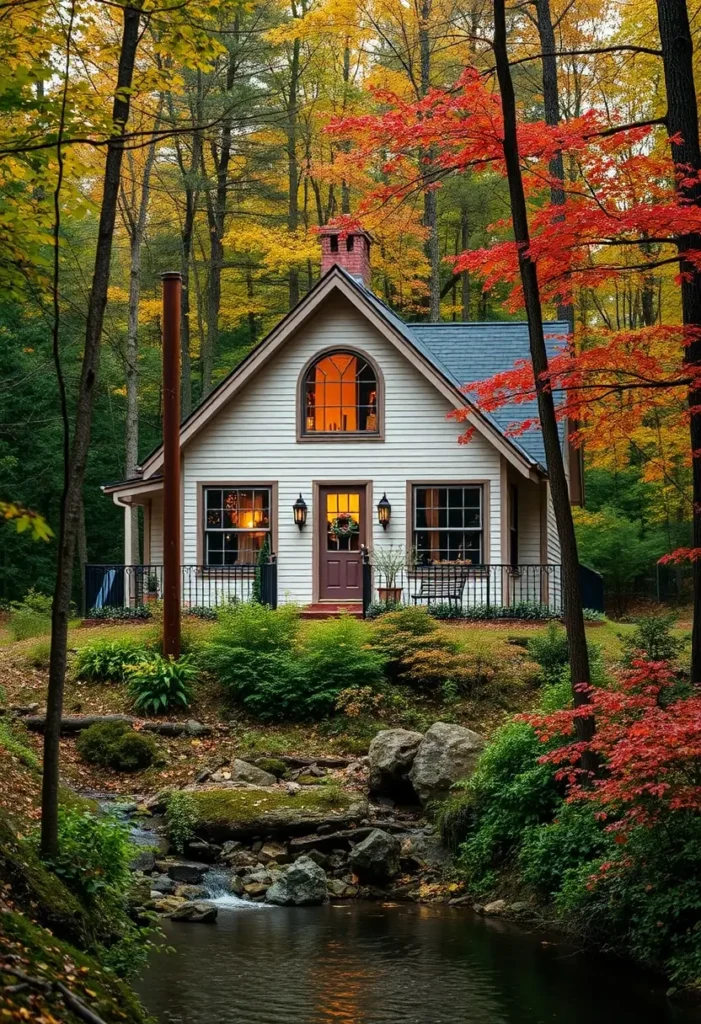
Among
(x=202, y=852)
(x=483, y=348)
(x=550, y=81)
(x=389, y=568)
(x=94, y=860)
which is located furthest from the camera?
(x=550, y=81)

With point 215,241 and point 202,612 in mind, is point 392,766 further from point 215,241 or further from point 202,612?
point 215,241

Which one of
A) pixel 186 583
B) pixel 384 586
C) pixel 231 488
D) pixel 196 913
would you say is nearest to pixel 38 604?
pixel 186 583

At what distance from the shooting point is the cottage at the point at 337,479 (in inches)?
884

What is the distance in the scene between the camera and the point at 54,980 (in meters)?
5.43

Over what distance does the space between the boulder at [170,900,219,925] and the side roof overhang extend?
12.1 m

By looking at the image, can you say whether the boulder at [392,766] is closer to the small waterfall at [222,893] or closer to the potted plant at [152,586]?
the small waterfall at [222,893]

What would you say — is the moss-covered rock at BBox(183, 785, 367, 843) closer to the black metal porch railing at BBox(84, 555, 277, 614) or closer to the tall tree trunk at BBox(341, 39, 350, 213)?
the black metal porch railing at BBox(84, 555, 277, 614)

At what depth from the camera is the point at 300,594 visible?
899 inches

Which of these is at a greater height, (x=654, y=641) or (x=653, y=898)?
(x=654, y=641)

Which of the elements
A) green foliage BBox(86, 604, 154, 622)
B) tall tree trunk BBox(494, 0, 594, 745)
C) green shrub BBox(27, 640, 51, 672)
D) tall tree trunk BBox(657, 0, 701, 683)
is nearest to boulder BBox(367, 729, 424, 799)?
tall tree trunk BBox(494, 0, 594, 745)

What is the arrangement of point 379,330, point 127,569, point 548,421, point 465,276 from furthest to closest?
point 465,276
point 127,569
point 379,330
point 548,421

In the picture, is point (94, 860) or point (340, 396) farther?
point (340, 396)

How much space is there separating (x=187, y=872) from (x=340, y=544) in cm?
1090

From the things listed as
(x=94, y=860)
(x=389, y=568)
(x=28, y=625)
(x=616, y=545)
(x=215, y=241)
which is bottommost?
(x=94, y=860)
